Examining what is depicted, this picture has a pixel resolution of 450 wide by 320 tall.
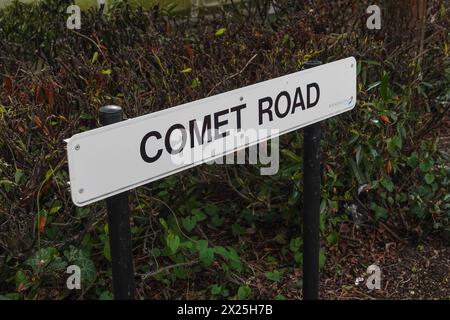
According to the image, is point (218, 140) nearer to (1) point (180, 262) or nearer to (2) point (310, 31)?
(1) point (180, 262)

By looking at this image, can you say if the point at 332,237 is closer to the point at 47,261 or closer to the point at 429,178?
the point at 429,178

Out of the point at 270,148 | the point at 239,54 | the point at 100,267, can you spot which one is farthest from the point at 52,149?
the point at 239,54

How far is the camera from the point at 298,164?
9.96 ft

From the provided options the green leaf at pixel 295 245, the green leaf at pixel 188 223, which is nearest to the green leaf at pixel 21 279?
the green leaf at pixel 188 223

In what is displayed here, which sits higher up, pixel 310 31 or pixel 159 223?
pixel 310 31

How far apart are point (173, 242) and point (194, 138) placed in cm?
94

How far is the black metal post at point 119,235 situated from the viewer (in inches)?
67.2

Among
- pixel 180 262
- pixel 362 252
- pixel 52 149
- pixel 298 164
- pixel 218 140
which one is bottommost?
pixel 362 252

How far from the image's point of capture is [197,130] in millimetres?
1864

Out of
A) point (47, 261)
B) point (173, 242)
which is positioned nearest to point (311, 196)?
point (173, 242)

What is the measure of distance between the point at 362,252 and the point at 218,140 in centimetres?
159

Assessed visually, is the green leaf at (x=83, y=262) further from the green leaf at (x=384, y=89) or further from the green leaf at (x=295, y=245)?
the green leaf at (x=384, y=89)

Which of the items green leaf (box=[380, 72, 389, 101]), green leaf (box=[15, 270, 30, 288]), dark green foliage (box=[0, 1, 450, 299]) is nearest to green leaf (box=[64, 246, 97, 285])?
dark green foliage (box=[0, 1, 450, 299])
